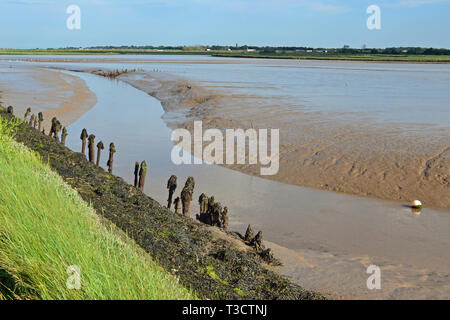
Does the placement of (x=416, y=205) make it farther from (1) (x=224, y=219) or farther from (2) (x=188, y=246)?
(2) (x=188, y=246)

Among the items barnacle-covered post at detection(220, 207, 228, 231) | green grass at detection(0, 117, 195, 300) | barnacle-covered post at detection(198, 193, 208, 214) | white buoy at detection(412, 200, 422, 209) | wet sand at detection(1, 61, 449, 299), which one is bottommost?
wet sand at detection(1, 61, 449, 299)

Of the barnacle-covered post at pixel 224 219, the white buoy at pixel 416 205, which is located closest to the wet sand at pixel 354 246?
the white buoy at pixel 416 205

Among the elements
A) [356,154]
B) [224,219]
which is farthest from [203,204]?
[356,154]

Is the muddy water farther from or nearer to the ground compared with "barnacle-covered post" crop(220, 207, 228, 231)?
→ nearer to the ground

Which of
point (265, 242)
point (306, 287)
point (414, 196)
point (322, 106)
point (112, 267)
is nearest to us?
point (112, 267)

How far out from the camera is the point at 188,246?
26.2 feet

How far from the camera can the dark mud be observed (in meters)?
6.72

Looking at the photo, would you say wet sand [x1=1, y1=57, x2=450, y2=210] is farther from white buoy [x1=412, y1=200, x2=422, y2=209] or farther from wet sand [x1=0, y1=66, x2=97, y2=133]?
wet sand [x1=0, y1=66, x2=97, y2=133]

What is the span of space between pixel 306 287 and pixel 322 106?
2097cm

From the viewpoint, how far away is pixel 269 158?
55.9 feet

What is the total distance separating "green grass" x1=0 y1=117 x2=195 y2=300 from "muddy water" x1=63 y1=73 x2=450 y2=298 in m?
4.01

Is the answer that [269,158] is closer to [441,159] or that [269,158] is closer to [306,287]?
[441,159]

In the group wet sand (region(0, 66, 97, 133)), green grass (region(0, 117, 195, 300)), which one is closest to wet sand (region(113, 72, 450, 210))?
wet sand (region(0, 66, 97, 133))
